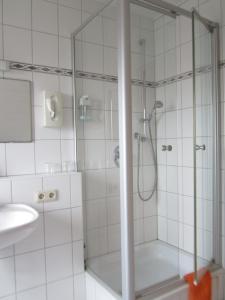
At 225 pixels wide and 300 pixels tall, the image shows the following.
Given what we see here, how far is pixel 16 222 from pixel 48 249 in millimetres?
392

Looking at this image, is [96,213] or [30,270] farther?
[96,213]

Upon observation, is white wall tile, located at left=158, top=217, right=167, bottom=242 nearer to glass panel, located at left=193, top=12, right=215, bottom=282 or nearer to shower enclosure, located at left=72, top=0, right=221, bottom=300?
shower enclosure, located at left=72, top=0, right=221, bottom=300

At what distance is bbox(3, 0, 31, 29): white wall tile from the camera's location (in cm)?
166

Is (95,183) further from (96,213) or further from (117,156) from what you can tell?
(117,156)

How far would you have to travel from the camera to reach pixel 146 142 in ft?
4.94

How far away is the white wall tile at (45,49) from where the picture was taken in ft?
5.76

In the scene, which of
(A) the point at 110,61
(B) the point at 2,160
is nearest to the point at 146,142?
(A) the point at 110,61

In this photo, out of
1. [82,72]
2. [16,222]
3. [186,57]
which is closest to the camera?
[16,222]

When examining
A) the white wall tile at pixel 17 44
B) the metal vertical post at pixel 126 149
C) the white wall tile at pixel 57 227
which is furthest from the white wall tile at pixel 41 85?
the white wall tile at pixel 57 227

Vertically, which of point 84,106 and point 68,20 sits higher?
point 68,20

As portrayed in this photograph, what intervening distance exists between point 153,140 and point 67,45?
1044 mm

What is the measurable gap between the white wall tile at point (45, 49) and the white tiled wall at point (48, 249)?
86cm

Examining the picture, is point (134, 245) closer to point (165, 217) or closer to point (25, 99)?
point (165, 217)

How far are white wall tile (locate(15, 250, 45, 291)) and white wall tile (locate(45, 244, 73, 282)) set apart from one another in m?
0.04
